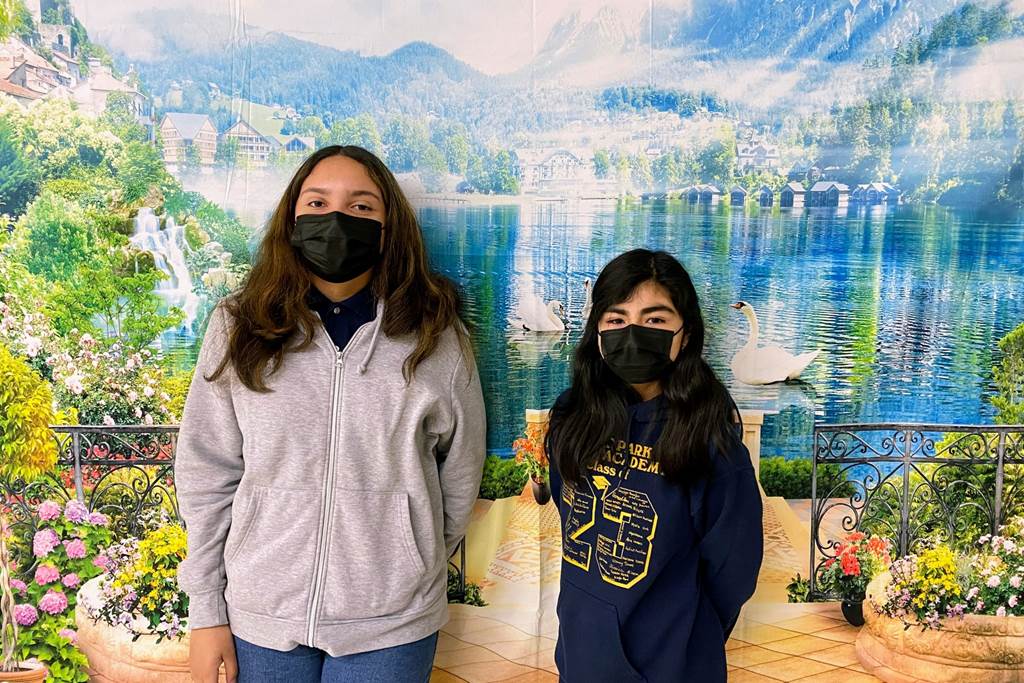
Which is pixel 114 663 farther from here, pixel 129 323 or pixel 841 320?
pixel 841 320

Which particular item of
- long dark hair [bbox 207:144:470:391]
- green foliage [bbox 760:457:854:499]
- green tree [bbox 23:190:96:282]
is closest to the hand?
long dark hair [bbox 207:144:470:391]

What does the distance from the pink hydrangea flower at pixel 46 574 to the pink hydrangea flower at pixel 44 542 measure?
0.11 ft

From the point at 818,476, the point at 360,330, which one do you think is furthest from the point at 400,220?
the point at 818,476

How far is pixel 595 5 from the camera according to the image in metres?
1.95

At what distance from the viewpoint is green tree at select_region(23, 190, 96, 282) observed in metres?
2.02

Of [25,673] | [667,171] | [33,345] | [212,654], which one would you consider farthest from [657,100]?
[25,673]

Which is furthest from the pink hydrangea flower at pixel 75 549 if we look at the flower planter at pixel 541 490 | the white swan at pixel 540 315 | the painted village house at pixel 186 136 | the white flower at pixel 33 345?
the white swan at pixel 540 315

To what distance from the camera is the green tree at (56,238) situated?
2020mm

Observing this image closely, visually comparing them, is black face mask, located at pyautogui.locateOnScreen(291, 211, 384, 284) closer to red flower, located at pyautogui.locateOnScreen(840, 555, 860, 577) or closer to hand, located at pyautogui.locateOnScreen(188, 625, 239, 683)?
hand, located at pyautogui.locateOnScreen(188, 625, 239, 683)

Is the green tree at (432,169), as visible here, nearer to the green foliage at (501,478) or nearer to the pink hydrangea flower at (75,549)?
the green foliage at (501,478)

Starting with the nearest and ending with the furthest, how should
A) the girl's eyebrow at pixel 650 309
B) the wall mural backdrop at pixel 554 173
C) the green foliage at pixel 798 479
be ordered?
1. the girl's eyebrow at pixel 650 309
2. the wall mural backdrop at pixel 554 173
3. the green foliage at pixel 798 479

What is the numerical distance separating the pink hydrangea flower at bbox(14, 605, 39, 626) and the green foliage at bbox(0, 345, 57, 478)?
35 centimetres

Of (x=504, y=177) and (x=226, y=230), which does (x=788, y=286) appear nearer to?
(x=504, y=177)

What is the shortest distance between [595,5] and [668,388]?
0.98 m
